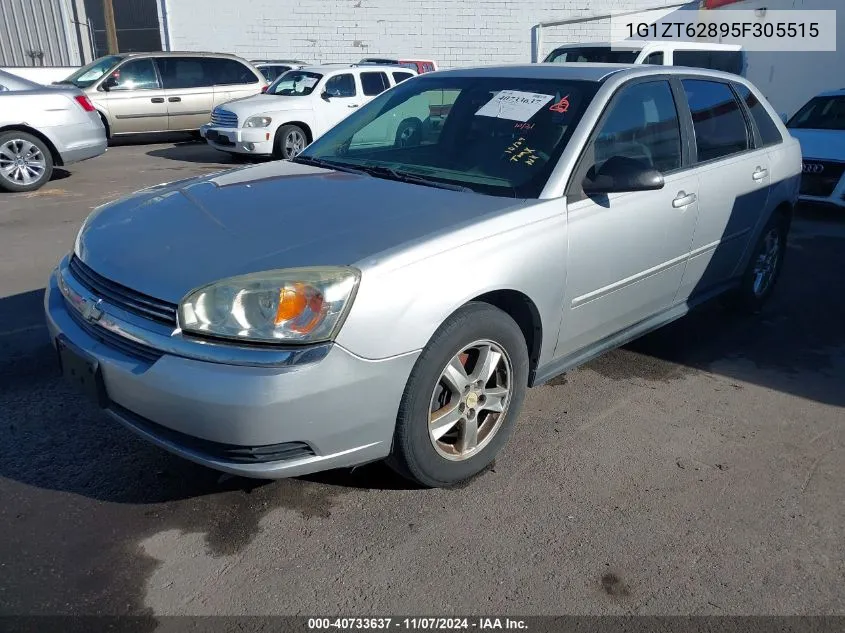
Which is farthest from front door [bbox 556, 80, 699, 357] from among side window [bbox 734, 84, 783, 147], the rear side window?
the rear side window

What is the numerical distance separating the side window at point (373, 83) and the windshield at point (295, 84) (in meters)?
0.81

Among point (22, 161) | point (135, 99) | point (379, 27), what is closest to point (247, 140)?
point (22, 161)

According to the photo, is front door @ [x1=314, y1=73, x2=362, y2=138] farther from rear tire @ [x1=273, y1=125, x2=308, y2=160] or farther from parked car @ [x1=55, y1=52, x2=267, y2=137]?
parked car @ [x1=55, y1=52, x2=267, y2=137]

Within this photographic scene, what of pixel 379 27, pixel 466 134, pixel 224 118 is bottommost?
pixel 224 118

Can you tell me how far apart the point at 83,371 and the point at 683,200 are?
2987 millimetres

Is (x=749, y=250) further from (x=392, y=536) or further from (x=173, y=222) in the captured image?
(x=173, y=222)

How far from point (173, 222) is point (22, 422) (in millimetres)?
1322

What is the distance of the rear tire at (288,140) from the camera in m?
11.6

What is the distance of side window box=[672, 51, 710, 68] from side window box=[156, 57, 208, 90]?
8.53 meters

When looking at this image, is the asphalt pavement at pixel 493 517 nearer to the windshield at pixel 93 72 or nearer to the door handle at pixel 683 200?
the door handle at pixel 683 200

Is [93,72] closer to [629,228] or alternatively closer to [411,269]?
[629,228]

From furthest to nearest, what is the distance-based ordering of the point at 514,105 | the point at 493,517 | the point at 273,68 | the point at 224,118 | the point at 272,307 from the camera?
the point at 273,68 < the point at 224,118 < the point at 514,105 < the point at 493,517 < the point at 272,307

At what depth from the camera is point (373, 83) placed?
41.5 ft

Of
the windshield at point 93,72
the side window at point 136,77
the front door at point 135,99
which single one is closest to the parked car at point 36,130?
the front door at point 135,99
